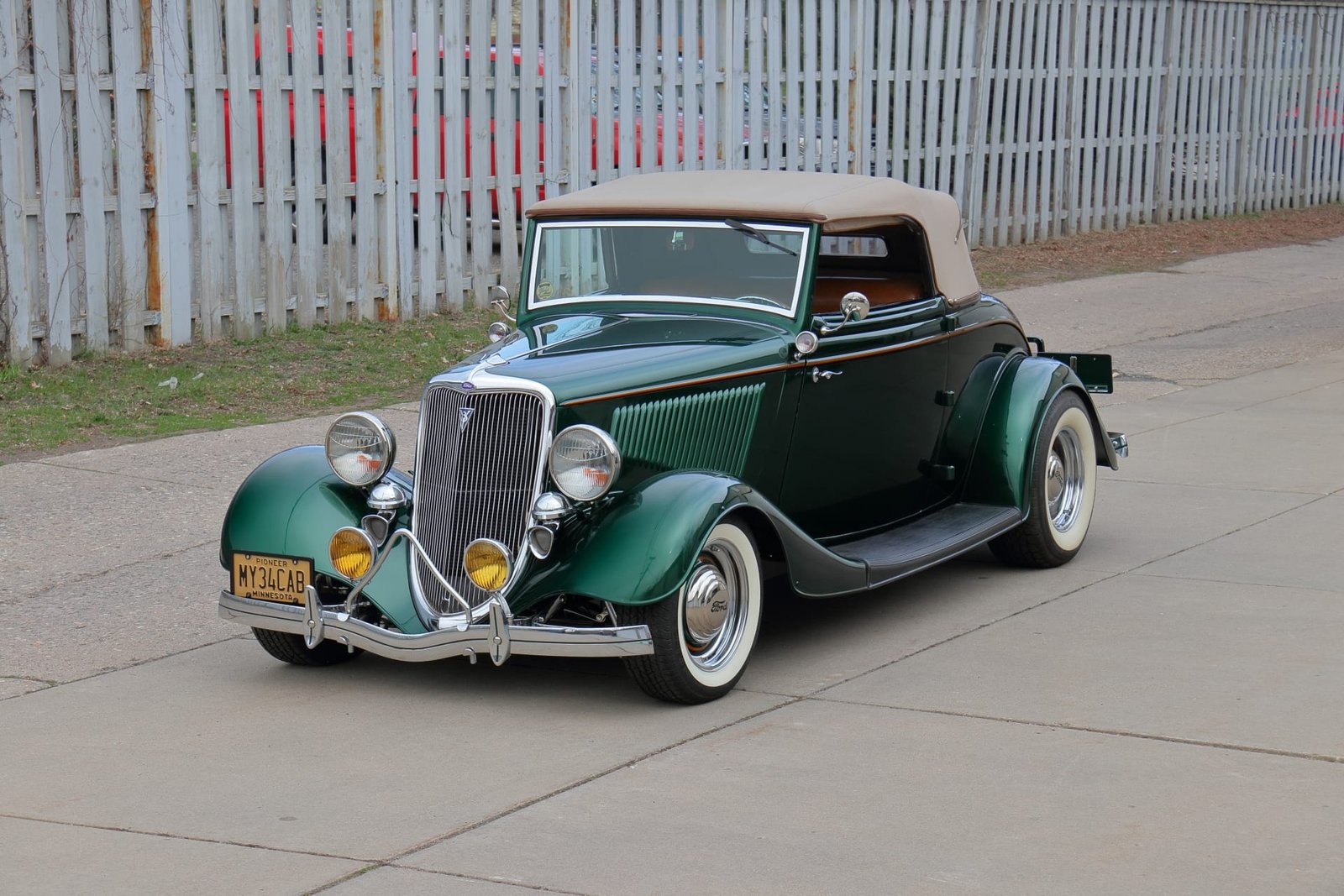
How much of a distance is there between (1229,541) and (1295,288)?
1000 centimetres

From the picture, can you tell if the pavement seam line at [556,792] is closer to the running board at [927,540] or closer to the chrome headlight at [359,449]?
the running board at [927,540]

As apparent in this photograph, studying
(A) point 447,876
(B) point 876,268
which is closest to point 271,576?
(A) point 447,876

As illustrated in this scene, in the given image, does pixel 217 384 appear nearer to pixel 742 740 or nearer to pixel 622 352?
pixel 622 352

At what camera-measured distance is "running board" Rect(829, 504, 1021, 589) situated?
245 inches

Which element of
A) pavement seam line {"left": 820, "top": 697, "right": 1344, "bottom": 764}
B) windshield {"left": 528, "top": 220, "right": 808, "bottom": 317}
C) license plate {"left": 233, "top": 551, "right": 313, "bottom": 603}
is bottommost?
pavement seam line {"left": 820, "top": 697, "right": 1344, "bottom": 764}

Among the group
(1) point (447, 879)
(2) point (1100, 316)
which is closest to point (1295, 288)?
(2) point (1100, 316)

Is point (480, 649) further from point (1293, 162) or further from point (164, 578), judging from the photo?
point (1293, 162)

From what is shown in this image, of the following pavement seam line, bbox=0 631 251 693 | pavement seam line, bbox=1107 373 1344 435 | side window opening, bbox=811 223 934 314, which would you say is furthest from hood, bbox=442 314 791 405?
pavement seam line, bbox=1107 373 1344 435

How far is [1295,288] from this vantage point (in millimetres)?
16688

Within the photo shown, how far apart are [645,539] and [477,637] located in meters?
0.58

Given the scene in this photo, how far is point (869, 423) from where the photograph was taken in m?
→ 6.64

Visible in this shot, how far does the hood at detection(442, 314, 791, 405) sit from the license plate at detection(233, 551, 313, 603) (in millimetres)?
784

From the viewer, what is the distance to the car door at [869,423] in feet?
20.8

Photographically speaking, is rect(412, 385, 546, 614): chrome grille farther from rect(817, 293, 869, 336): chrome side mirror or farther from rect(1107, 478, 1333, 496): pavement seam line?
rect(1107, 478, 1333, 496): pavement seam line
